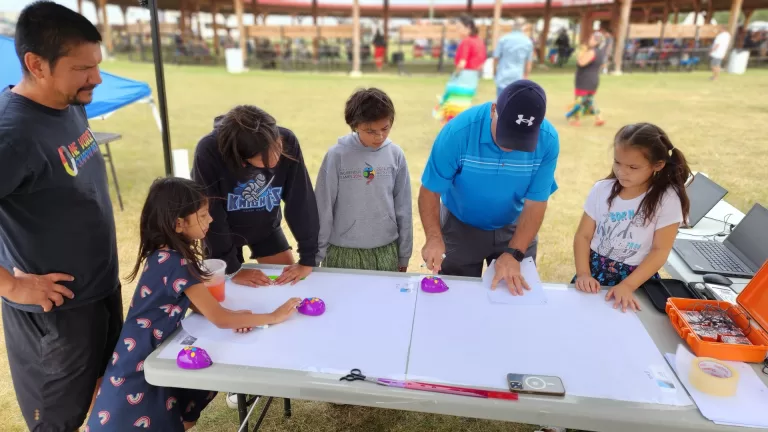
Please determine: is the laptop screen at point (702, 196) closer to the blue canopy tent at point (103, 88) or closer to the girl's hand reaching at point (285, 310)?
the girl's hand reaching at point (285, 310)

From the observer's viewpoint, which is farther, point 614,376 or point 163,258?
point 163,258

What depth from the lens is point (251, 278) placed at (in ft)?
5.91

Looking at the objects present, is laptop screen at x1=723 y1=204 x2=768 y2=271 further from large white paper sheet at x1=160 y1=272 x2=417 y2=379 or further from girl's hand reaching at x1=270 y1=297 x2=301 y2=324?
girl's hand reaching at x1=270 y1=297 x2=301 y2=324

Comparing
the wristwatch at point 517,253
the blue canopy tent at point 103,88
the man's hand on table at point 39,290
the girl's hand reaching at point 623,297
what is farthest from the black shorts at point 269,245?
the blue canopy tent at point 103,88

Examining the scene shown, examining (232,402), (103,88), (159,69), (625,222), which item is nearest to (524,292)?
(625,222)

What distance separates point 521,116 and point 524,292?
2.03 feet

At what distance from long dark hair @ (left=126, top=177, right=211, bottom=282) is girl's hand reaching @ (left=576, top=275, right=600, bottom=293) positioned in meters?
1.29

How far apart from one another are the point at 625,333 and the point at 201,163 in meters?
1.52

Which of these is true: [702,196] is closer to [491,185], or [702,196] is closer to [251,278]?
[491,185]

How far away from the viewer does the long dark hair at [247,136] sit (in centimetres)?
161

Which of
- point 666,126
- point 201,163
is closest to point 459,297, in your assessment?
point 201,163

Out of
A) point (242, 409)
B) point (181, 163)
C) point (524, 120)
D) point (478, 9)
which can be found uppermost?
point (478, 9)

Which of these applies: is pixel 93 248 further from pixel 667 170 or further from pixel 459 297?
pixel 667 170

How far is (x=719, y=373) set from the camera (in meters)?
1.23
